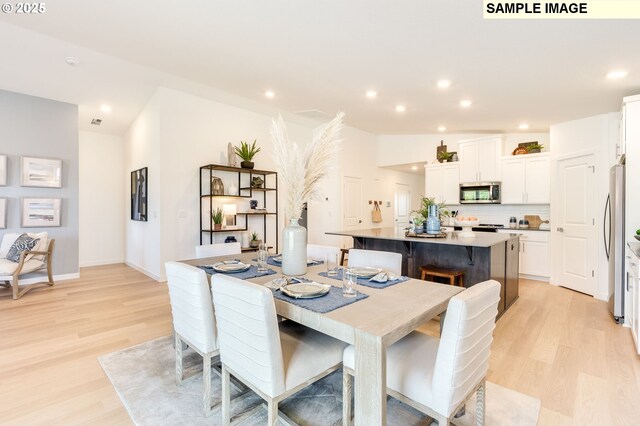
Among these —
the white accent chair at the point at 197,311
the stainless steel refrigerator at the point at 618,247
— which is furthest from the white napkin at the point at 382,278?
the stainless steel refrigerator at the point at 618,247

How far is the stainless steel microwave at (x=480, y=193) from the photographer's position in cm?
552

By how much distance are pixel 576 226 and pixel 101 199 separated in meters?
8.42

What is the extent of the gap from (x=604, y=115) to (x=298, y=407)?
5.14 metres

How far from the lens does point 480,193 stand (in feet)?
18.7

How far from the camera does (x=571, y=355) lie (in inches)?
100

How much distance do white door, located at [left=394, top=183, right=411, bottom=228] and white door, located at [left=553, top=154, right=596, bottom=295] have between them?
3.92 meters

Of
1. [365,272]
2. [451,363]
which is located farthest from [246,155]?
[451,363]

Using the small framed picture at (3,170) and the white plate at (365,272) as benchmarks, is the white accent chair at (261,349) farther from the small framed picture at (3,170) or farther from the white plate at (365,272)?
the small framed picture at (3,170)

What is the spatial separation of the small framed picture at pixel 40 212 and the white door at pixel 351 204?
5.02m

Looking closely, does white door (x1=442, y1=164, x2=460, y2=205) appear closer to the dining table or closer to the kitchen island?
the kitchen island

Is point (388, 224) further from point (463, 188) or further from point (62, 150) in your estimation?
point (62, 150)

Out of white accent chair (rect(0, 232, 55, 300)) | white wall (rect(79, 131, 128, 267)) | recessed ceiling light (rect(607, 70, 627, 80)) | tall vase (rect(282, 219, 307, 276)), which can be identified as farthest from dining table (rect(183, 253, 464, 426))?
white wall (rect(79, 131, 128, 267))

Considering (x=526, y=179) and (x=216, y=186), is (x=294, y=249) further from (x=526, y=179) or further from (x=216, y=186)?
(x=526, y=179)

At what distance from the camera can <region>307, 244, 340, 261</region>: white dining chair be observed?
9.25 feet
